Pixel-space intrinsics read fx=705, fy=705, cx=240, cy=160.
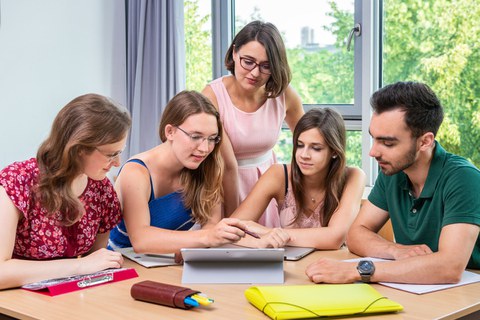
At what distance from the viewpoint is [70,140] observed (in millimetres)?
1970

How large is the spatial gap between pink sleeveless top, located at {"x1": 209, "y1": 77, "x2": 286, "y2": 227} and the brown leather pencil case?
43.9 inches

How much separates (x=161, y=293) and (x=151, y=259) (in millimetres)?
450

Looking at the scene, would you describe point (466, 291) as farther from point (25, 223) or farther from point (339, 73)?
point (339, 73)

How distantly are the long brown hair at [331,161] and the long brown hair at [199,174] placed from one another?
0.31 m

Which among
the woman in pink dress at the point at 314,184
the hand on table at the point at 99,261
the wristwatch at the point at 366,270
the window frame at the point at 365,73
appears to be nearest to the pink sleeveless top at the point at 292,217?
the woman in pink dress at the point at 314,184

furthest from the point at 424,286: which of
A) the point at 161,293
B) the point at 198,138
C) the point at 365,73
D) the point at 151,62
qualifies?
the point at 151,62

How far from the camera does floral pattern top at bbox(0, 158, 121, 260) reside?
1963 mm

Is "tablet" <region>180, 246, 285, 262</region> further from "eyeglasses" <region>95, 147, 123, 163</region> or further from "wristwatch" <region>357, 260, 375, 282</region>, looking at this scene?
"eyeglasses" <region>95, 147, 123, 163</region>

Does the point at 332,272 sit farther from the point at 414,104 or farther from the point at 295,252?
the point at 414,104

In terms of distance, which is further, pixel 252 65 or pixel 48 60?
pixel 48 60

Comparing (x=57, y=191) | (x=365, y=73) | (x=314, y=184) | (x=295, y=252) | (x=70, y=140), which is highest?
(x=365, y=73)

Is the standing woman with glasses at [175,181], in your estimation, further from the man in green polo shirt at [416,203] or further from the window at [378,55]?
the window at [378,55]

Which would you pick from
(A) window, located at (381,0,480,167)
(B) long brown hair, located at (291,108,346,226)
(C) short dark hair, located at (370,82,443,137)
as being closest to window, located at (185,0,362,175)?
(A) window, located at (381,0,480,167)

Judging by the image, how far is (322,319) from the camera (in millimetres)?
1649
